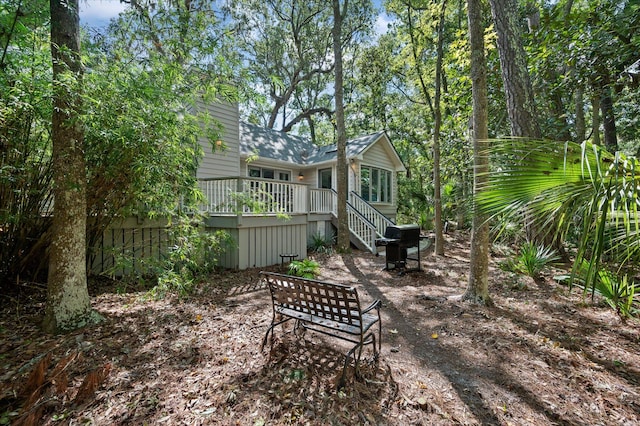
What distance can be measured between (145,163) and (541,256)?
7.20 m

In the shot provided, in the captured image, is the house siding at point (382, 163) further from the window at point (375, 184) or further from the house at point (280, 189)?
the window at point (375, 184)

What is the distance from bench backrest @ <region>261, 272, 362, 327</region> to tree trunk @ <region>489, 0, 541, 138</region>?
5.38 m

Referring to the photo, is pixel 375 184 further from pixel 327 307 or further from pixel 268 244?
pixel 327 307

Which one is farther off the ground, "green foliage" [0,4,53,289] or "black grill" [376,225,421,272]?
"green foliage" [0,4,53,289]

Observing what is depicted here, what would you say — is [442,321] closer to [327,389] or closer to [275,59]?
[327,389]

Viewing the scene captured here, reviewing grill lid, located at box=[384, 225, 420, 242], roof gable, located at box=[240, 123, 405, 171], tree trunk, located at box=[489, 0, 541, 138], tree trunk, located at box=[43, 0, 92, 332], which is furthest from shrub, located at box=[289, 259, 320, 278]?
roof gable, located at box=[240, 123, 405, 171]

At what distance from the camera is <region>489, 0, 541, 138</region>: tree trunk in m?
5.28

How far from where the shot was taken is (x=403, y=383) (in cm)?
249

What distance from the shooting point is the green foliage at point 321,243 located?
30.7 feet

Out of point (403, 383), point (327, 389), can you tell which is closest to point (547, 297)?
point (403, 383)

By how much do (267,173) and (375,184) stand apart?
17.3 feet

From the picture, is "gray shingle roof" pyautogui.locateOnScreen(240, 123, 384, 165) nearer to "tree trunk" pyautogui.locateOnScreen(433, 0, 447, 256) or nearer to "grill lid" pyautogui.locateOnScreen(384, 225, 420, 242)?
"tree trunk" pyautogui.locateOnScreen(433, 0, 447, 256)

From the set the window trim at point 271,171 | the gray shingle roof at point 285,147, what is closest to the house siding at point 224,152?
the gray shingle roof at point 285,147

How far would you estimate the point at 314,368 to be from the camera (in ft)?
8.75
